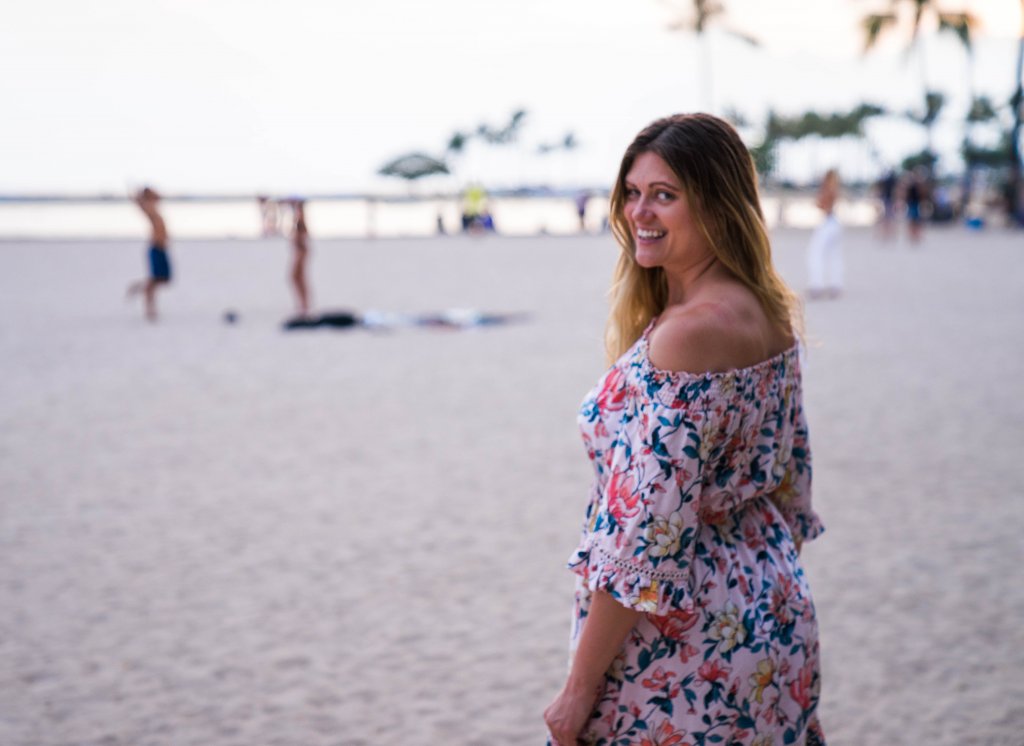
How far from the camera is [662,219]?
1.97 metres

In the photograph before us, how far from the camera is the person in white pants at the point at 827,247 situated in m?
15.4

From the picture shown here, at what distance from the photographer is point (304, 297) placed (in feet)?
46.5

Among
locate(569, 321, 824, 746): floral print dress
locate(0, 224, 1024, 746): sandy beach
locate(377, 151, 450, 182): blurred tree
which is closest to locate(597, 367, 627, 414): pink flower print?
locate(569, 321, 824, 746): floral print dress

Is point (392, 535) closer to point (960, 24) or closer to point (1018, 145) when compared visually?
point (1018, 145)

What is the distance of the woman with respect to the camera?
5.96 ft

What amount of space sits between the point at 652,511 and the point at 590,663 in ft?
1.12

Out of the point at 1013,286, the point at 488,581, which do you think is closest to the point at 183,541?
the point at 488,581

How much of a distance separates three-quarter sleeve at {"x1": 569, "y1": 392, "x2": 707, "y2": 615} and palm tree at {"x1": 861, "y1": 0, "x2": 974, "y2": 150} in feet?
145

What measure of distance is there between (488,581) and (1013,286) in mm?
15254

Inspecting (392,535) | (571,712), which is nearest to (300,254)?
(392,535)

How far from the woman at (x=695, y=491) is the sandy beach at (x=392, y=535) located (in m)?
1.59

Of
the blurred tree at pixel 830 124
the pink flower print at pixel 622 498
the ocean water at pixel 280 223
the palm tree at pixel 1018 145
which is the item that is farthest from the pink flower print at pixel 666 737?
the blurred tree at pixel 830 124

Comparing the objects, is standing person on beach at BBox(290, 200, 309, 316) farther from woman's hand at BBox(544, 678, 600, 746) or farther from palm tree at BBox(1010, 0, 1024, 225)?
palm tree at BBox(1010, 0, 1024, 225)

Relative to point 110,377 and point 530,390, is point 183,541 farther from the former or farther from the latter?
point 110,377
